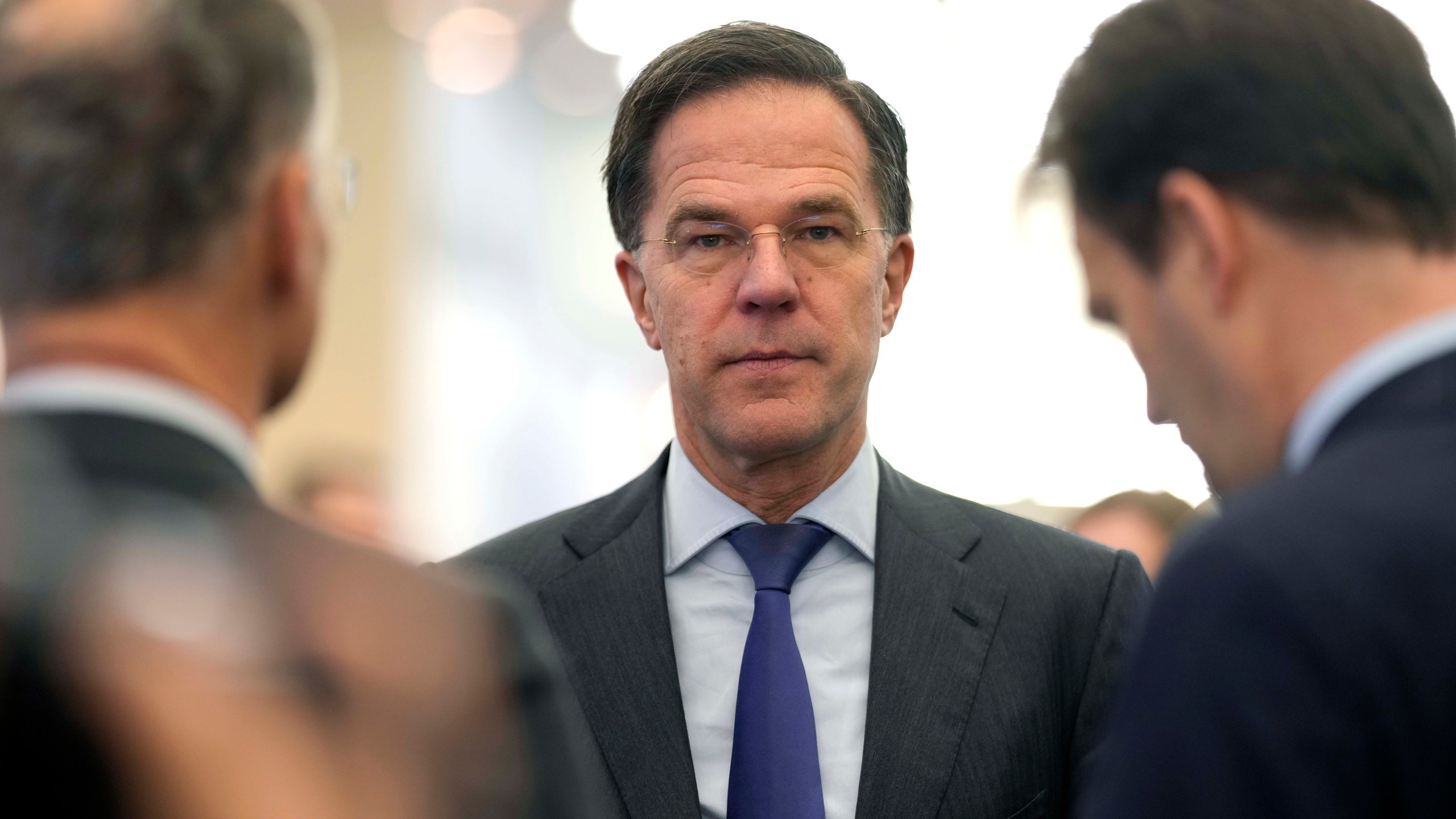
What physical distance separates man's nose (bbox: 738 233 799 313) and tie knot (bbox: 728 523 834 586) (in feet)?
1.14

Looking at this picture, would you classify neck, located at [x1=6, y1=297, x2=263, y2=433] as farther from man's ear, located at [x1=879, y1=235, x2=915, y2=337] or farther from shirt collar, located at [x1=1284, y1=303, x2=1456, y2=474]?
man's ear, located at [x1=879, y1=235, x2=915, y2=337]

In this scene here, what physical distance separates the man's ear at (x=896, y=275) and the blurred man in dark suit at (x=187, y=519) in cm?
137

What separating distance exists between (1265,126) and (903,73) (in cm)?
600

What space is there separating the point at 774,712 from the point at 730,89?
3.36 feet

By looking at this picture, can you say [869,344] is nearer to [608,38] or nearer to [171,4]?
[171,4]

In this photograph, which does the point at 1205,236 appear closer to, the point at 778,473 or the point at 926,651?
the point at 926,651

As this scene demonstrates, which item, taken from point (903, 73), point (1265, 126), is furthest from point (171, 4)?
point (903, 73)

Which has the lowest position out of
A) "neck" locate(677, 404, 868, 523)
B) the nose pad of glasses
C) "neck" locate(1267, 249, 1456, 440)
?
"neck" locate(677, 404, 868, 523)

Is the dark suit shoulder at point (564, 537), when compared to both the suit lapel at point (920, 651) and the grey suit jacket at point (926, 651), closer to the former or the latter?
the grey suit jacket at point (926, 651)

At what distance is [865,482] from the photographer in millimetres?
2174

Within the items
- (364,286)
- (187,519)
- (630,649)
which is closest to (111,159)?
(187,519)

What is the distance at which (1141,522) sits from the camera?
13.2 feet

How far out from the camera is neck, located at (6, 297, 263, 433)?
1.01 m

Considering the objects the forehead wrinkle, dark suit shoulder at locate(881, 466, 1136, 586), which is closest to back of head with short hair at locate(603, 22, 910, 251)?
the forehead wrinkle
